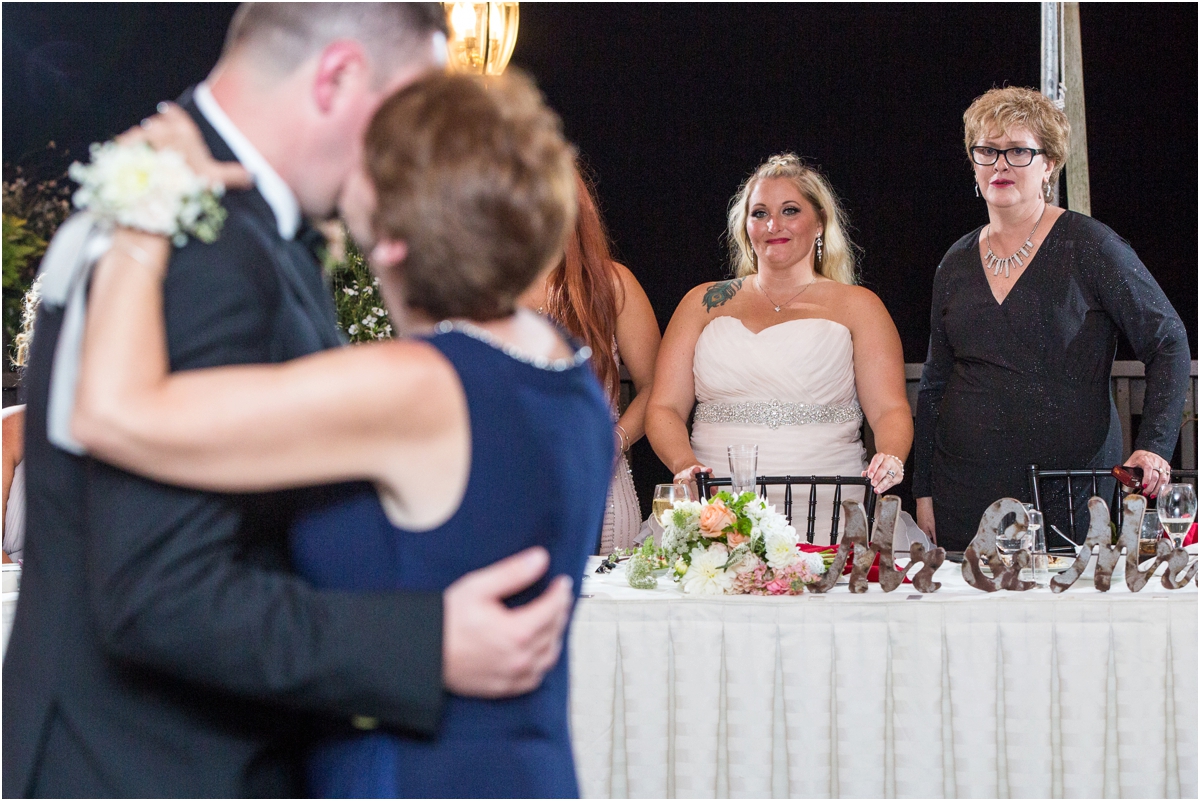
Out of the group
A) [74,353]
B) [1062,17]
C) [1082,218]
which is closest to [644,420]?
[1082,218]

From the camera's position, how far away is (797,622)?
2.04 m

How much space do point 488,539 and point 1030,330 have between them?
2.67 m

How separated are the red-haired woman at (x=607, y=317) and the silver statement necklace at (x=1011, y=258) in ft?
3.31

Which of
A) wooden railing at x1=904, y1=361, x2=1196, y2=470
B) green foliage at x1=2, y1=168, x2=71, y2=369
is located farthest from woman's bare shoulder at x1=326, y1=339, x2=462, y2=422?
wooden railing at x1=904, y1=361, x2=1196, y2=470

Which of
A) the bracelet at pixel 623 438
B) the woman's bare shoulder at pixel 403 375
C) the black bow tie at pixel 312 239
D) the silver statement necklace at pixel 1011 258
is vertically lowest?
the bracelet at pixel 623 438

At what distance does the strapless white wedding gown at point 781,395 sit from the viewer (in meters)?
3.49

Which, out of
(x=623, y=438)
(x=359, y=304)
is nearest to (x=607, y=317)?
(x=623, y=438)

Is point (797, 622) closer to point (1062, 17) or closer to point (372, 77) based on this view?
point (372, 77)

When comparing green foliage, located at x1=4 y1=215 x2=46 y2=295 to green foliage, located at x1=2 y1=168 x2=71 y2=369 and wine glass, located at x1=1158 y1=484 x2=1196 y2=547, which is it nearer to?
green foliage, located at x1=2 y1=168 x2=71 y2=369

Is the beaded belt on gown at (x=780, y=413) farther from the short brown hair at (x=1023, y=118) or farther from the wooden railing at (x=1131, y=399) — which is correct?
the short brown hair at (x=1023, y=118)

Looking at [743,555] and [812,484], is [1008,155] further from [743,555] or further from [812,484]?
[743,555]

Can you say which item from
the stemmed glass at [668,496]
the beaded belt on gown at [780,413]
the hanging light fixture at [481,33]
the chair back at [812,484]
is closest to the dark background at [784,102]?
the hanging light fixture at [481,33]

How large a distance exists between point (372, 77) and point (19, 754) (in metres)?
0.60

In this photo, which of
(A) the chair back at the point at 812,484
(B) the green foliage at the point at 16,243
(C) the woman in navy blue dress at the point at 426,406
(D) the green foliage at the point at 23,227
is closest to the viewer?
(C) the woman in navy blue dress at the point at 426,406
